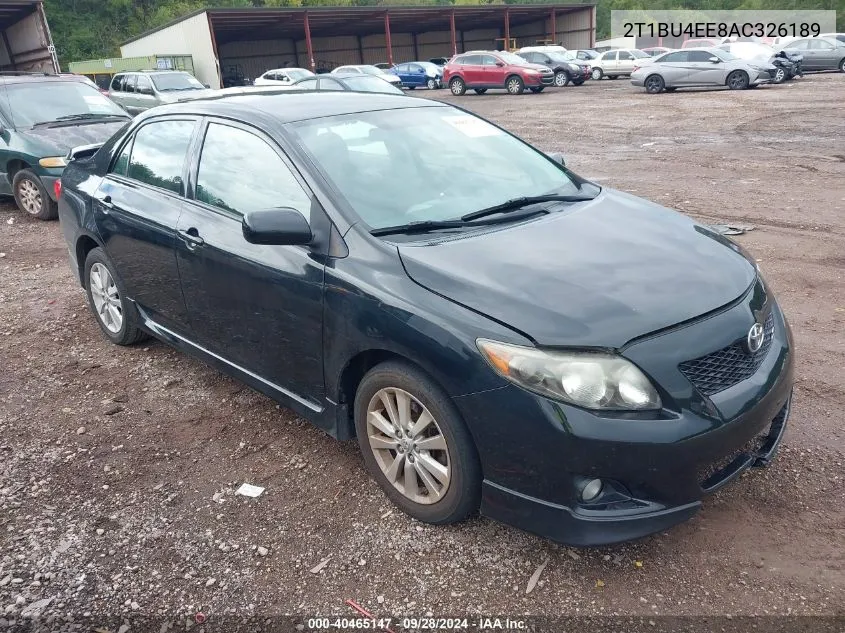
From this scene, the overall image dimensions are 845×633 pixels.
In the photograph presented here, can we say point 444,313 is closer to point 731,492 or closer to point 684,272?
point 684,272

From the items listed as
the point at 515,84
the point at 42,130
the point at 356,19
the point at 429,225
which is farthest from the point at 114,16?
the point at 429,225

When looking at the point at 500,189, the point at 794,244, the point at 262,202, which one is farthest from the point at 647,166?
the point at 262,202

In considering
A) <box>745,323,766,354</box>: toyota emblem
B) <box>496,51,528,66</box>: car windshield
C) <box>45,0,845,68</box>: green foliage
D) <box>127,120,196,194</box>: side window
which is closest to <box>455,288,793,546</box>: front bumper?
<box>745,323,766,354</box>: toyota emblem

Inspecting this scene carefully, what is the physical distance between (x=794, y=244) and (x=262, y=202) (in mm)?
5143

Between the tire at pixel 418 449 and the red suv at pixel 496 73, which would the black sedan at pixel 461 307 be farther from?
the red suv at pixel 496 73

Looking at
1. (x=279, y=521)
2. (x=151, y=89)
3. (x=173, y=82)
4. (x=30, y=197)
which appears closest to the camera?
(x=279, y=521)

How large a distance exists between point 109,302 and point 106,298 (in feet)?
0.14

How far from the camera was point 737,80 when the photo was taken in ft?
72.3

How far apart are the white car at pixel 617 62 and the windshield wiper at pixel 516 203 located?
31.7 metres

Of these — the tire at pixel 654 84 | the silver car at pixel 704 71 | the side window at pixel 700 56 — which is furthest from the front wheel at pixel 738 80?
the tire at pixel 654 84

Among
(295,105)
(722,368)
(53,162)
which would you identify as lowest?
(722,368)

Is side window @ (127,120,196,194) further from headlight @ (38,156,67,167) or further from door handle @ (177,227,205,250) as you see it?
headlight @ (38,156,67,167)

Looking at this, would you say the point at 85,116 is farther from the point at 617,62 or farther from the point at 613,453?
the point at 617,62

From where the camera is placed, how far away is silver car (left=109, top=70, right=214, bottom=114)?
675 inches
